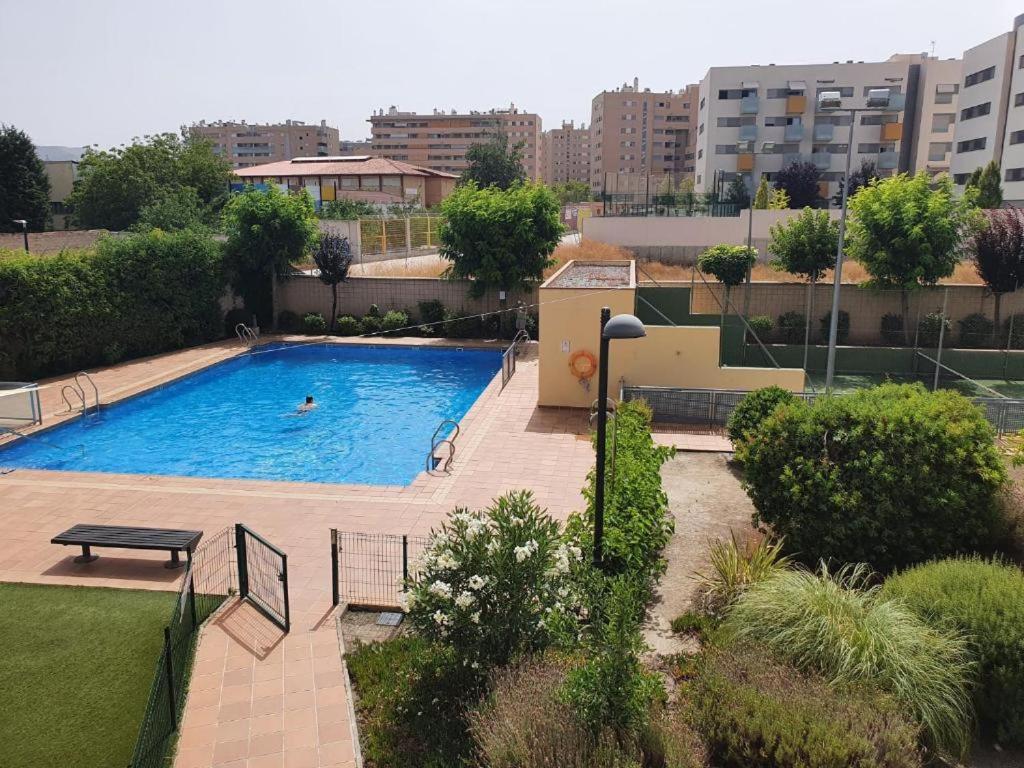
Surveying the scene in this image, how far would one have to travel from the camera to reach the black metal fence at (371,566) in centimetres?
877

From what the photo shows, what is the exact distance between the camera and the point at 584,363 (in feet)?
57.4

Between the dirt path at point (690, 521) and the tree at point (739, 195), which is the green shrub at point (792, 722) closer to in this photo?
the dirt path at point (690, 521)

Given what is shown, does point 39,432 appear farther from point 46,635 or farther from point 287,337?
point 287,337

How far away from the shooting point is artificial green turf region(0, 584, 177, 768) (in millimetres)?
6367

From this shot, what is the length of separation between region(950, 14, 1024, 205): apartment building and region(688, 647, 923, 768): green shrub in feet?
161

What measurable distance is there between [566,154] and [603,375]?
14859 cm

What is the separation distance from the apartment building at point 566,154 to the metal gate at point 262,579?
144 meters

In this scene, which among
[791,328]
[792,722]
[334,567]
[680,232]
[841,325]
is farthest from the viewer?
[680,232]

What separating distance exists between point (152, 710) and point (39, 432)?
41.4 feet

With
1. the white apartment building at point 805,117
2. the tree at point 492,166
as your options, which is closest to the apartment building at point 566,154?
the tree at point 492,166

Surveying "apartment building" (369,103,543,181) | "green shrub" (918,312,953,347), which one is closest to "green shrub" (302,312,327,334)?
"green shrub" (918,312,953,347)

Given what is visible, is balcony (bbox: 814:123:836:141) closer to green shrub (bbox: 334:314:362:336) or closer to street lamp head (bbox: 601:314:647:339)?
green shrub (bbox: 334:314:362:336)

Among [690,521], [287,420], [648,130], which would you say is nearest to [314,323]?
[287,420]

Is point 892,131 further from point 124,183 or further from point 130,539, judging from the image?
point 130,539
